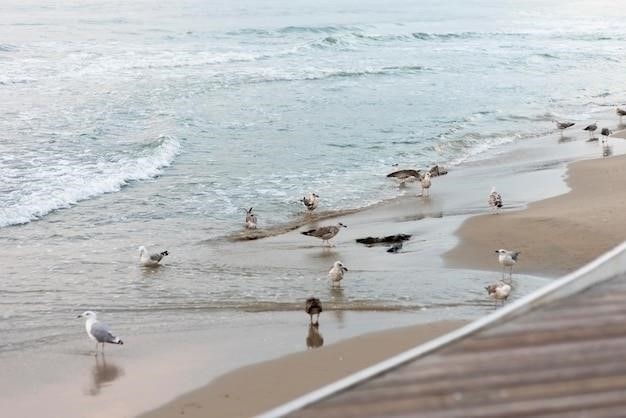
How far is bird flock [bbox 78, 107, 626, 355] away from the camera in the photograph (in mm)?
7994

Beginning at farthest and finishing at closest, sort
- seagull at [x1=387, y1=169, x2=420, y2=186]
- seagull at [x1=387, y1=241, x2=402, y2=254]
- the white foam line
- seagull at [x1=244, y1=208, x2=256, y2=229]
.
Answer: seagull at [x1=387, y1=169, x2=420, y2=186] → seagull at [x1=244, y1=208, x2=256, y2=229] → seagull at [x1=387, y1=241, x2=402, y2=254] → the white foam line

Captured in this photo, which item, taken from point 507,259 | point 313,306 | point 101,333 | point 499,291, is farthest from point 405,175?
point 101,333

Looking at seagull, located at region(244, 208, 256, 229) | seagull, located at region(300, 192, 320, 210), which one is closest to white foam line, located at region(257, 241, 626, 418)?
seagull, located at region(244, 208, 256, 229)

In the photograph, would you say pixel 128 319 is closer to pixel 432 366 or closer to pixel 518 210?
pixel 518 210

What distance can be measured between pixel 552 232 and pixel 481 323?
9119 millimetres

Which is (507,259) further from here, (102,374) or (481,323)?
(481,323)

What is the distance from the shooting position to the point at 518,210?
12656 millimetres

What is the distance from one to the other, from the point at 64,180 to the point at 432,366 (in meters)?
13.5

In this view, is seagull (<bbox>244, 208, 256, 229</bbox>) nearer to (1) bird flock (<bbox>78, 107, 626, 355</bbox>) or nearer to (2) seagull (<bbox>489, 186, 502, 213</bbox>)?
(1) bird flock (<bbox>78, 107, 626, 355</bbox>)

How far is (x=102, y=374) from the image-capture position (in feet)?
24.8

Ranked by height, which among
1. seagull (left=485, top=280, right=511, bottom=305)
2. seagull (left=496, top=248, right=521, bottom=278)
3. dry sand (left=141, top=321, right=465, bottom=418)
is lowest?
dry sand (left=141, top=321, right=465, bottom=418)

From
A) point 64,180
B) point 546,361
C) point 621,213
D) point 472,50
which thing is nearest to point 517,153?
point 621,213

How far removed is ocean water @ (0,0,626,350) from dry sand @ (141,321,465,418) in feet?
3.40

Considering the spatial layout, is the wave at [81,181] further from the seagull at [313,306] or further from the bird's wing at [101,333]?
the seagull at [313,306]
